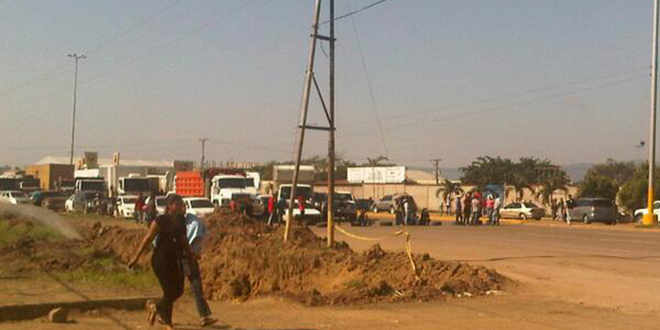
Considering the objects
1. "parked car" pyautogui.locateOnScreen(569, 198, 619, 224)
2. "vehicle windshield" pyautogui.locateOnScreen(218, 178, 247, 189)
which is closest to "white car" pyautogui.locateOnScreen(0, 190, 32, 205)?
"vehicle windshield" pyautogui.locateOnScreen(218, 178, 247, 189)

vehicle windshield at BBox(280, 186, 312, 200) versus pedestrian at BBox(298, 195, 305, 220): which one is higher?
vehicle windshield at BBox(280, 186, 312, 200)

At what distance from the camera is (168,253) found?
28.6ft

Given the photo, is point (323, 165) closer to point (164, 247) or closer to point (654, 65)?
point (654, 65)

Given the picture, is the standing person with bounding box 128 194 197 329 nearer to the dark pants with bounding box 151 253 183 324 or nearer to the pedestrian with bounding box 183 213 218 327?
the dark pants with bounding box 151 253 183 324

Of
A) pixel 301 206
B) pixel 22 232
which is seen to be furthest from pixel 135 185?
pixel 22 232

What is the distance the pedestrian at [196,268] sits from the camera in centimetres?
916

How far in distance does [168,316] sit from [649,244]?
20039 mm

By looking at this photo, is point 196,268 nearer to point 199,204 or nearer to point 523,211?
point 199,204

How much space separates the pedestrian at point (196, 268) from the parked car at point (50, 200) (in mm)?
44102

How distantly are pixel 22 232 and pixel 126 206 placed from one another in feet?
62.6

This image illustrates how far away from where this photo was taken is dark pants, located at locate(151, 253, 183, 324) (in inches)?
343

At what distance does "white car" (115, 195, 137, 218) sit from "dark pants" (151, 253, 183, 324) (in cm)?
3560

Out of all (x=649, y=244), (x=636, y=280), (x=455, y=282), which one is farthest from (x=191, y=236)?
(x=649, y=244)

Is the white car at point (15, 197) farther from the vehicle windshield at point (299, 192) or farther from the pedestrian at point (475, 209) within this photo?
the pedestrian at point (475, 209)
